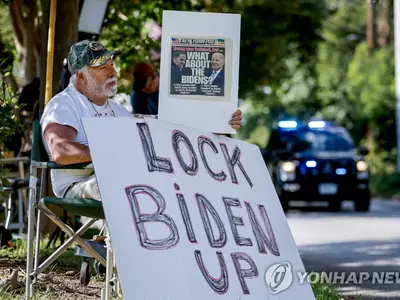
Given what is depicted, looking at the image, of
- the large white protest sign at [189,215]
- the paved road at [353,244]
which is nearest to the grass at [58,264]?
the paved road at [353,244]

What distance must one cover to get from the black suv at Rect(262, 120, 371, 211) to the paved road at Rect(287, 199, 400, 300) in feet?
2.99

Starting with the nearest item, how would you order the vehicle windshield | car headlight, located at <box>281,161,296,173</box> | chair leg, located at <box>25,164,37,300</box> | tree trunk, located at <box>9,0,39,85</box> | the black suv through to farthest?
chair leg, located at <box>25,164,37,300</box>, tree trunk, located at <box>9,0,39,85</box>, the black suv, car headlight, located at <box>281,161,296,173</box>, the vehicle windshield

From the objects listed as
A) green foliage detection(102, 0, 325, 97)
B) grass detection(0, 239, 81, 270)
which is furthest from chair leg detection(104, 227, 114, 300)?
green foliage detection(102, 0, 325, 97)

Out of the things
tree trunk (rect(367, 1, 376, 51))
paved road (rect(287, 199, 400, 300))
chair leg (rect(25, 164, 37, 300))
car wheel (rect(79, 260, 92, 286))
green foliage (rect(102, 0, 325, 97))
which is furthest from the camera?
tree trunk (rect(367, 1, 376, 51))

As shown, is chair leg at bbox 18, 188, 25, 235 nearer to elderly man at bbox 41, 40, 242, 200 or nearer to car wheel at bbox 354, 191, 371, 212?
elderly man at bbox 41, 40, 242, 200

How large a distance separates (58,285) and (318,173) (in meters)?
15.5

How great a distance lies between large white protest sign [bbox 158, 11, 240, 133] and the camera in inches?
261

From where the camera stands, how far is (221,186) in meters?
6.51

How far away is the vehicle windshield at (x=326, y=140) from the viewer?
23.2m

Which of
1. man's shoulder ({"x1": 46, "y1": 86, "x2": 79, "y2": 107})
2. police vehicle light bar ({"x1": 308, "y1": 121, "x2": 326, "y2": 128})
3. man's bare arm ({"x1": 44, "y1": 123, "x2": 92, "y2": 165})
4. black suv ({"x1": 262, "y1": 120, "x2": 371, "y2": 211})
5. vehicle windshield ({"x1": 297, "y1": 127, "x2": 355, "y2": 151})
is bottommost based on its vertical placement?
black suv ({"x1": 262, "y1": 120, "x2": 371, "y2": 211})

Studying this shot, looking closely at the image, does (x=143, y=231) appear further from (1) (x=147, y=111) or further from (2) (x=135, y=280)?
(1) (x=147, y=111)

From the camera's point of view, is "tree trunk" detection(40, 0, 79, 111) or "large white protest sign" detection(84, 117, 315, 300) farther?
"tree trunk" detection(40, 0, 79, 111)

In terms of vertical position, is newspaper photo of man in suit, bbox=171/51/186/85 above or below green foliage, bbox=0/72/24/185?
above

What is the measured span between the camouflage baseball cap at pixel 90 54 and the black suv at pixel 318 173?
1554 cm
